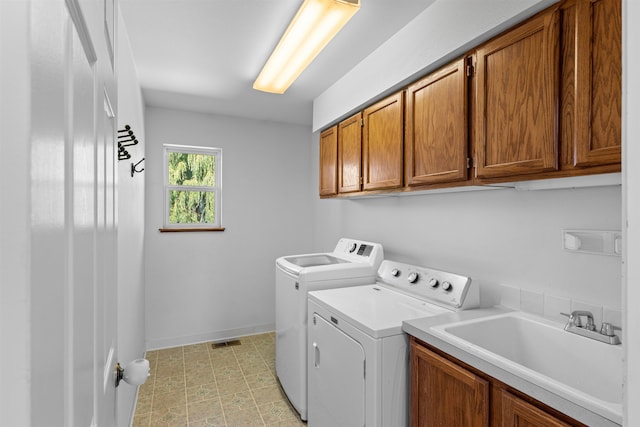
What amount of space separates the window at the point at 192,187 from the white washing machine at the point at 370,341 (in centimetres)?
211

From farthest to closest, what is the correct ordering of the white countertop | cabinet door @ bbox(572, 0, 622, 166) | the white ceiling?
the white ceiling, cabinet door @ bbox(572, 0, 622, 166), the white countertop

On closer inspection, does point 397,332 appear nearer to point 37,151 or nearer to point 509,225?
point 509,225

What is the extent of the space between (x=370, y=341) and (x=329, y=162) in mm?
1780

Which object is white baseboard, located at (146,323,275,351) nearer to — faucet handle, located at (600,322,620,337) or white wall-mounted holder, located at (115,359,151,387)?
white wall-mounted holder, located at (115,359,151,387)

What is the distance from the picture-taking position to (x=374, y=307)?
73.4 inches

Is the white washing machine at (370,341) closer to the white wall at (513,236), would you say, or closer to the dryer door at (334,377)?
the dryer door at (334,377)

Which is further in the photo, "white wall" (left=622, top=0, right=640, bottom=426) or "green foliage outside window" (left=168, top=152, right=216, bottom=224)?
"green foliage outside window" (left=168, top=152, right=216, bottom=224)

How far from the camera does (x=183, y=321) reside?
359cm

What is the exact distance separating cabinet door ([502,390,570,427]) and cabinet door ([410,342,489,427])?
7 centimetres

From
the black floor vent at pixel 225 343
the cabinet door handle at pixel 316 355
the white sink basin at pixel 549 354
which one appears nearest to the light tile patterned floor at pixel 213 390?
the black floor vent at pixel 225 343

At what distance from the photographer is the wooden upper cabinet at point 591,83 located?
105 cm

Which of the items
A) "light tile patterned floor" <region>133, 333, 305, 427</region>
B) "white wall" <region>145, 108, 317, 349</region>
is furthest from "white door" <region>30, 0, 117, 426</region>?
"white wall" <region>145, 108, 317, 349</region>

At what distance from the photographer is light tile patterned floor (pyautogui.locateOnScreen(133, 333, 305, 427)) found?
2334 mm

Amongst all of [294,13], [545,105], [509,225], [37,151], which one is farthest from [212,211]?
[37,151]
